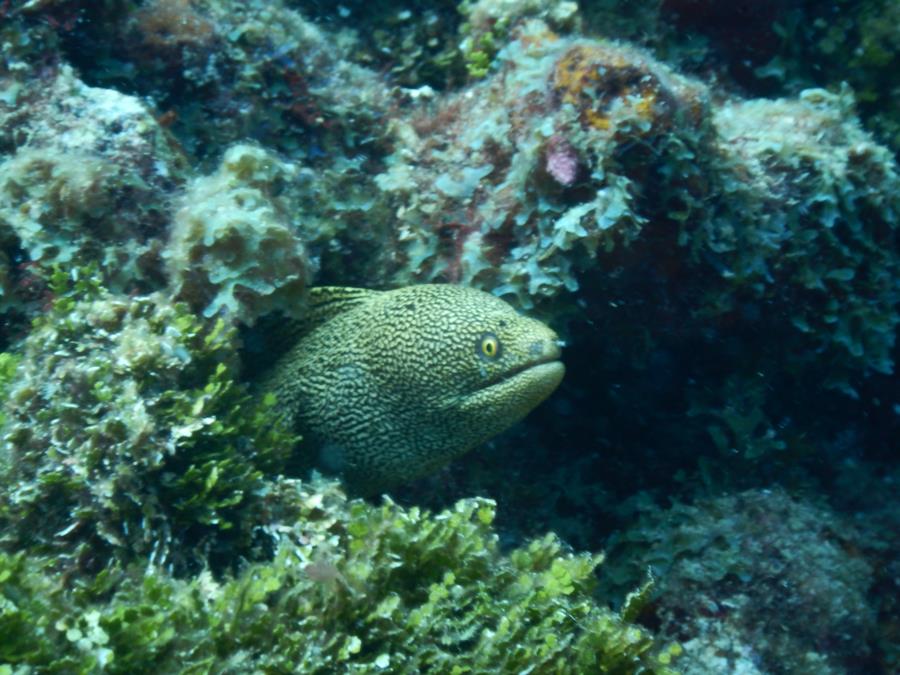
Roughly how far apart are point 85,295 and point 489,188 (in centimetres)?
202

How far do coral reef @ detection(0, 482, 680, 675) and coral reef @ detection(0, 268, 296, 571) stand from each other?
241 millimetres

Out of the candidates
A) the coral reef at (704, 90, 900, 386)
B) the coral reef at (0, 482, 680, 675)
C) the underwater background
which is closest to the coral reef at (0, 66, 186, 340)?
the underwater background

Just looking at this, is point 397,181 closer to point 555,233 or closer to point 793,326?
point 555,233

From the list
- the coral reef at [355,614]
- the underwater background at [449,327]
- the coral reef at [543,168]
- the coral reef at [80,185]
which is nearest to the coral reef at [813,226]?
the underwater background at [449,327]

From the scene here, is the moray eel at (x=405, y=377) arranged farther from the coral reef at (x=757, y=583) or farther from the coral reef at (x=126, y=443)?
the coral reef at (x=757, y=583)

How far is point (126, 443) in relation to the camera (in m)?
2.49

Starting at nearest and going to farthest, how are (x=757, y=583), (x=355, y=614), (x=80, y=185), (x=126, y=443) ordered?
(x=355, y=614)
(x=126, y=443)
(x=80, y=185)
(x=757, y=583)

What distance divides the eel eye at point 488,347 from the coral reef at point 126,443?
1.03m

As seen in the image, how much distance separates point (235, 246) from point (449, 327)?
1025 millimetres

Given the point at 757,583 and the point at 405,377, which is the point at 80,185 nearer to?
the point at 405,377

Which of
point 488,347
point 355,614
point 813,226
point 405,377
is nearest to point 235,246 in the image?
point 405,377

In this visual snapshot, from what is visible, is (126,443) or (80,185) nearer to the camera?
(126,443)

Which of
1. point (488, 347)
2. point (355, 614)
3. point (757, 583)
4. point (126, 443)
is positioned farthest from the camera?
point (757, 583)

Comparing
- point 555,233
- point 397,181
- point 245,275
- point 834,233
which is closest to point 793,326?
point 834,233
